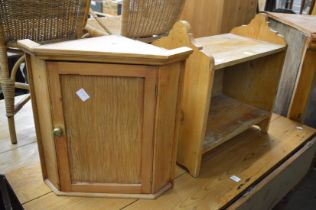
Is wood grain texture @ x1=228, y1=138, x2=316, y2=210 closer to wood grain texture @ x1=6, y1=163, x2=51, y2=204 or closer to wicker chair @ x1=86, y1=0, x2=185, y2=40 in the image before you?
wood grain texture @ x1=6, y1=163, x2=51, y2=204

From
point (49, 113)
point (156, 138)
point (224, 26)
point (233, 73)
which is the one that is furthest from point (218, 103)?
point (49, 113)

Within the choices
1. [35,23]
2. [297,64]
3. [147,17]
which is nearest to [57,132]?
[35,23]

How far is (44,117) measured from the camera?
105 centimetres

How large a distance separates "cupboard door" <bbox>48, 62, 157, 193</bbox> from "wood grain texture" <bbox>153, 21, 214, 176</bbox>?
25cm

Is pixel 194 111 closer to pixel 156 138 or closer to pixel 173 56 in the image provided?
pixel 156 138

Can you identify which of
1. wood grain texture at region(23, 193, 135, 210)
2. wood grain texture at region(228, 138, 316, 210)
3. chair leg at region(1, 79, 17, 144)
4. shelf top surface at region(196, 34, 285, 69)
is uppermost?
shelf top surface at region(196, 34, 285, 69)

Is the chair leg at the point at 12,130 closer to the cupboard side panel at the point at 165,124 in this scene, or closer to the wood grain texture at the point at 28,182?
the wood grain texture at the point at 28,182

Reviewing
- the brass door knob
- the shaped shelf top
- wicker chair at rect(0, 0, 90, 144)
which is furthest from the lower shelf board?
wicker chair at rect(0, 0, 90, 144)

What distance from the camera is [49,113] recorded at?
99cm

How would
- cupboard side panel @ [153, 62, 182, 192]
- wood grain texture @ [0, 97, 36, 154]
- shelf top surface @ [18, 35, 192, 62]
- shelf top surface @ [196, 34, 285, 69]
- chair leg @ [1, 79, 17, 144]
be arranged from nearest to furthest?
shelf top surface @ [18, 35, 192, 62] < cupboard side panel @ [153, 62, 182, 192] < shelf top surface @ [196, 34, 285, 69] < chair leg @ [1, 79, 17, 144] < wood grain texture @ [0, 97, 36, 154]

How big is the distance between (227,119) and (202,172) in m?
0.34

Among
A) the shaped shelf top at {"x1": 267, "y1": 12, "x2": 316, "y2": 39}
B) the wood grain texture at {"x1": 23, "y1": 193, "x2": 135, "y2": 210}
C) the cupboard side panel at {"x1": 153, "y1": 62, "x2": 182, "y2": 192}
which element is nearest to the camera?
the cupboard side panel at {"x1": 153, "y1": 62, "x2": 182, "y2": 192}

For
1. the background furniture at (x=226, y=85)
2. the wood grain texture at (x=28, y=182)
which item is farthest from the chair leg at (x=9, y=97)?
the background furniture at (x=226, y=85)

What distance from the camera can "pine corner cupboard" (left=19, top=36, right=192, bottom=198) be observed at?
0.91m
